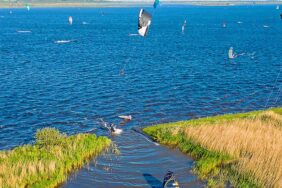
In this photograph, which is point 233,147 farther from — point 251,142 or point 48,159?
point 48,159

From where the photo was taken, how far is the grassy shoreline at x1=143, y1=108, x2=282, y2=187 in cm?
2253

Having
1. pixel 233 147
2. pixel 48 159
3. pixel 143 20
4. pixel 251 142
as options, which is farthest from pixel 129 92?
pixel 48 159

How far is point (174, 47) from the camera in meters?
91.9

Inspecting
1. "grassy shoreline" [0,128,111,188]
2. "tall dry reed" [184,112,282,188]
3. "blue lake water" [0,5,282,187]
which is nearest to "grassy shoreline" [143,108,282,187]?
"tall dry reed" [184,112,282,188]

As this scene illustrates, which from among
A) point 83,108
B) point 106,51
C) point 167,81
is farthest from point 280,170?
point 106,51

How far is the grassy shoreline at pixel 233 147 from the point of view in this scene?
887 inches

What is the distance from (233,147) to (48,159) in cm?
1125

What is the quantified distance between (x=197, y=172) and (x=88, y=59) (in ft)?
170

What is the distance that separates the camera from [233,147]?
25719mm

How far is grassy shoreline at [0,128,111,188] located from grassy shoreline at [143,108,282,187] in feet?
17.7

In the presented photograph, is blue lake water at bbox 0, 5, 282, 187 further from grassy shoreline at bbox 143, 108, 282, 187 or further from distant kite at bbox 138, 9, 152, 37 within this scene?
distant kite at bbox 138, 9, 152, 37

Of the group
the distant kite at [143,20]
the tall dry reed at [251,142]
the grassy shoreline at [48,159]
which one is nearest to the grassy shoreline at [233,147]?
the tall dry reed at [251,142]

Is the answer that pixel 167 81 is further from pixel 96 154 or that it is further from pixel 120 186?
pixel 120 186

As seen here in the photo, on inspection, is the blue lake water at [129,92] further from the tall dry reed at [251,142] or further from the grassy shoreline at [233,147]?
the tall dry reed at [251,142]
